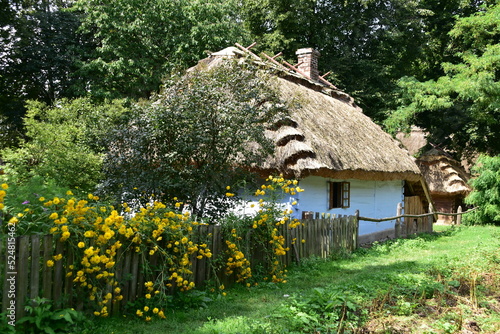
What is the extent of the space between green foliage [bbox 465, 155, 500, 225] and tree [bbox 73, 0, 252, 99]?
12312 millimetres

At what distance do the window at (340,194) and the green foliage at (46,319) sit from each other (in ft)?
29.2

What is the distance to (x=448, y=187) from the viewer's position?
2159 centimetres

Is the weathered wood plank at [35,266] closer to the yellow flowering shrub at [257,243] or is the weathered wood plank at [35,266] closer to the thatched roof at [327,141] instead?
the yellow flowering shrub at [257,243]

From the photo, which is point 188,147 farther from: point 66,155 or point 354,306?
point 66,155

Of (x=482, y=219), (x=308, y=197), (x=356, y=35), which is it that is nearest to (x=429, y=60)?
(x=356, y=35)

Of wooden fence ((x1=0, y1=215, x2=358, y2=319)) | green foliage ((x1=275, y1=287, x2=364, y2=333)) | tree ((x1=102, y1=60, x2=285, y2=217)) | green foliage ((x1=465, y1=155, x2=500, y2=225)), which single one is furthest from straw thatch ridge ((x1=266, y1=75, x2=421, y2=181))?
green foliage ((x1=465, y1=155, x2=500, y2=225))

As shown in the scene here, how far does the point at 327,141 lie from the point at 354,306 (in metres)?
6.66

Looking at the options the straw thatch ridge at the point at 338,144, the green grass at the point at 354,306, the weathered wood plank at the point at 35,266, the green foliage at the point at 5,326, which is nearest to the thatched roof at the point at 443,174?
the straw thatch ridge at the point at 338,144

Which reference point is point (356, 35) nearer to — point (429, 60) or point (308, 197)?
point (429, 60)

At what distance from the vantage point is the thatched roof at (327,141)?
32.3 ft

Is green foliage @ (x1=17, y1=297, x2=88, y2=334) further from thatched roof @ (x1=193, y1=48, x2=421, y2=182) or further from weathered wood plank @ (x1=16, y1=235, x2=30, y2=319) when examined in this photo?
thatched roof @ (x1=193, y1=48, x2=421, y2=182)

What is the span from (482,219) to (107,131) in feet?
54.3

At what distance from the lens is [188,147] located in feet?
22.6

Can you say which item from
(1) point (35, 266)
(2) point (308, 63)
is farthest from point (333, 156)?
(1) point (35, 266)
